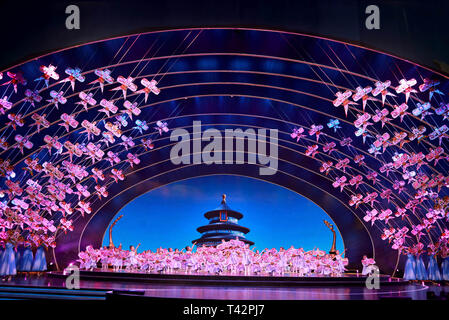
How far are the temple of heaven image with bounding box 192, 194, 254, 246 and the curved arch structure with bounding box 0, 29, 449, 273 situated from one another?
409cm

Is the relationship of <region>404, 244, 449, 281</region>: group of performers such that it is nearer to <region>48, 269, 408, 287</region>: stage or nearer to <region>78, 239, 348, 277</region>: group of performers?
<region>78, 239, 348, 277</region>: group of performers

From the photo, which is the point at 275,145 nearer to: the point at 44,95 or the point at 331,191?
the point at 331,191

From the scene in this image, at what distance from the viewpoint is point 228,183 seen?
32.8 metres

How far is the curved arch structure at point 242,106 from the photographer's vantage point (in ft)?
49.8

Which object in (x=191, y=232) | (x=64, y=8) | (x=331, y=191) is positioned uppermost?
(x=64, y=8)

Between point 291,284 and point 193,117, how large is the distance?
514 inches

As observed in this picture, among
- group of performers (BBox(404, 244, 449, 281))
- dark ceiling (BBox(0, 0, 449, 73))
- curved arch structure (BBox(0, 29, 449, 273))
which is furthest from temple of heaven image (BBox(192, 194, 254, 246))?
dark ceiling (BBox(0, 0, 449, 73))

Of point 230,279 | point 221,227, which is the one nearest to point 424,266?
point 230,279

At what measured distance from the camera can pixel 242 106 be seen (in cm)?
2275

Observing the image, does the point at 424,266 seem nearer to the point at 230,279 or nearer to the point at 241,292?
the point at 230,279

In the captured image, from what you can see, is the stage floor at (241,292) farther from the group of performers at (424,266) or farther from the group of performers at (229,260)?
the group of performers at (424,266)

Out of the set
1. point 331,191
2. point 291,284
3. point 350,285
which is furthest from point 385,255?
point 291,284

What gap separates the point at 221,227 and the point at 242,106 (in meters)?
14.5

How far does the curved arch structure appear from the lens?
15.2 metres
